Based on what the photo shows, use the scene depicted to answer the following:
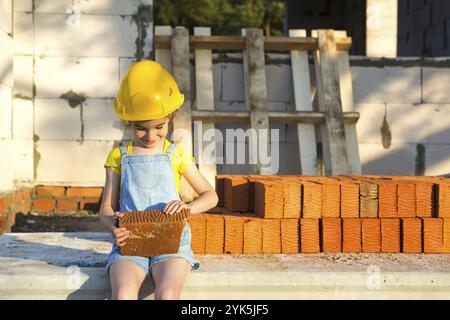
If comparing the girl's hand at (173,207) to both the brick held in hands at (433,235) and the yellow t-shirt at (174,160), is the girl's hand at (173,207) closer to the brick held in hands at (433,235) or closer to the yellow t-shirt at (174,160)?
the yellow t-shirt at (174,160)

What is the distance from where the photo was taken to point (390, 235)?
3.77 m

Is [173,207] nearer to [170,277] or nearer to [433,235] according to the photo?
[170,277]

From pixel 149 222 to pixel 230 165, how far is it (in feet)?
12.3

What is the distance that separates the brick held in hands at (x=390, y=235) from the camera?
375 cm

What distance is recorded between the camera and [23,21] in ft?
21.5

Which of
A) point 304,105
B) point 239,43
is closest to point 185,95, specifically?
point 239,43

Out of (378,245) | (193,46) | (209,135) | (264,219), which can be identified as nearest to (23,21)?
(193,46)

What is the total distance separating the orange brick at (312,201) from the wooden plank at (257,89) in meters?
2.70

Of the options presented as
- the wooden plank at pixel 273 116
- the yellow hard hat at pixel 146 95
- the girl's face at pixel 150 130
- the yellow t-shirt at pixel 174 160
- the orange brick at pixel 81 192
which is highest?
the wooden plank at pixel 273 116

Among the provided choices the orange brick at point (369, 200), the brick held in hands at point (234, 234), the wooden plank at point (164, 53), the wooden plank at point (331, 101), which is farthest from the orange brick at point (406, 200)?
the wooden plank at point (164, 53)

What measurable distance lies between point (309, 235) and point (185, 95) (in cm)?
295

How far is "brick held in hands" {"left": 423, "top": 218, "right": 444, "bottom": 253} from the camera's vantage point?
3762 mm

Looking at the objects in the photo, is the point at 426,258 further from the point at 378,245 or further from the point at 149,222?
the point at 149,222

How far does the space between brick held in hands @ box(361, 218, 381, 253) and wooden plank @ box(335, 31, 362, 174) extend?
270cm
